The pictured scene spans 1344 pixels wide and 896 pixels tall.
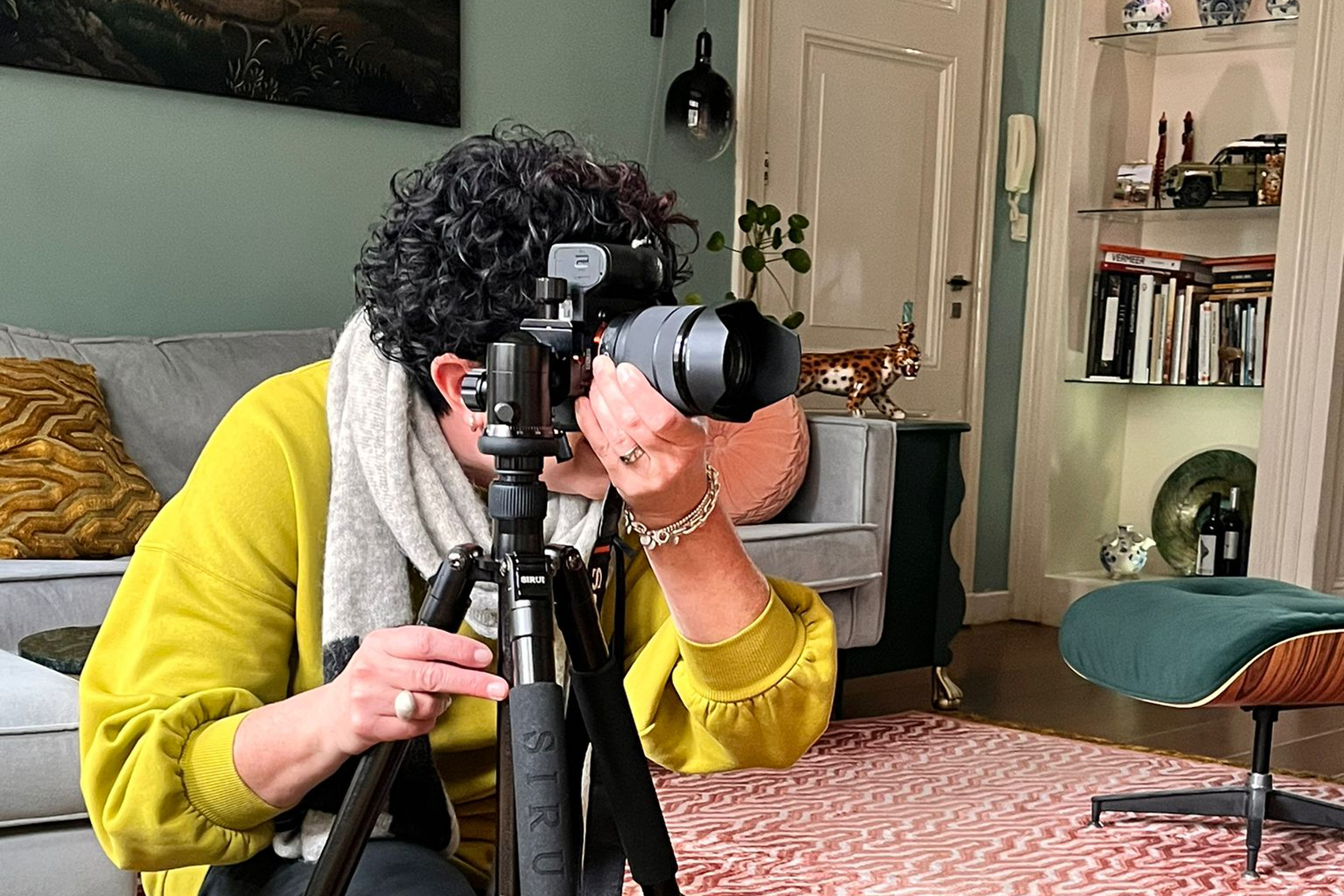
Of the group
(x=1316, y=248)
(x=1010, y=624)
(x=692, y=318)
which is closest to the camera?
(x=692, y=318)

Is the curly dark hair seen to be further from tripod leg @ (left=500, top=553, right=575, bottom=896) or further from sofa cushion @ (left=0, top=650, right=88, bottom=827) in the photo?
sofa cushion @ (left=0, top=650, right=88, bottom=827)

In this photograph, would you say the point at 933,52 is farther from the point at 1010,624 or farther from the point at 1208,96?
the point at 1010,624

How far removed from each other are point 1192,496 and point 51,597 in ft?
11.6

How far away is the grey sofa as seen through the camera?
5.59 ft

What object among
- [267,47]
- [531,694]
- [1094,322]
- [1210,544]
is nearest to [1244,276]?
[1094,322]

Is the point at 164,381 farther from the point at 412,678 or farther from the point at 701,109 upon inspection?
the point at 412,678

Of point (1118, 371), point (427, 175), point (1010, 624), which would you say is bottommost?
point (1010, 624)

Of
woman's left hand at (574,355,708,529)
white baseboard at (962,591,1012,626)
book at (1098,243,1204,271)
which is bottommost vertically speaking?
white baseboard at (962,591,1012,626)

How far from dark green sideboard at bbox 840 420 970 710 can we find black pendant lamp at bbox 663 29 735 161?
2.97 feet

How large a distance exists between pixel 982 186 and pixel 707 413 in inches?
159

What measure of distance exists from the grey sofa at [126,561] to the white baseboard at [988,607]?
150 cm

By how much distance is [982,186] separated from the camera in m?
4.67

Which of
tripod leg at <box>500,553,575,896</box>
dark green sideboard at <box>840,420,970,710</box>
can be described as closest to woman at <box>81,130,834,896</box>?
tripod leg at <box>500,553,575,896</box>

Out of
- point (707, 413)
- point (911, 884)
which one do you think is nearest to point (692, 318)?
point (707, 413)
